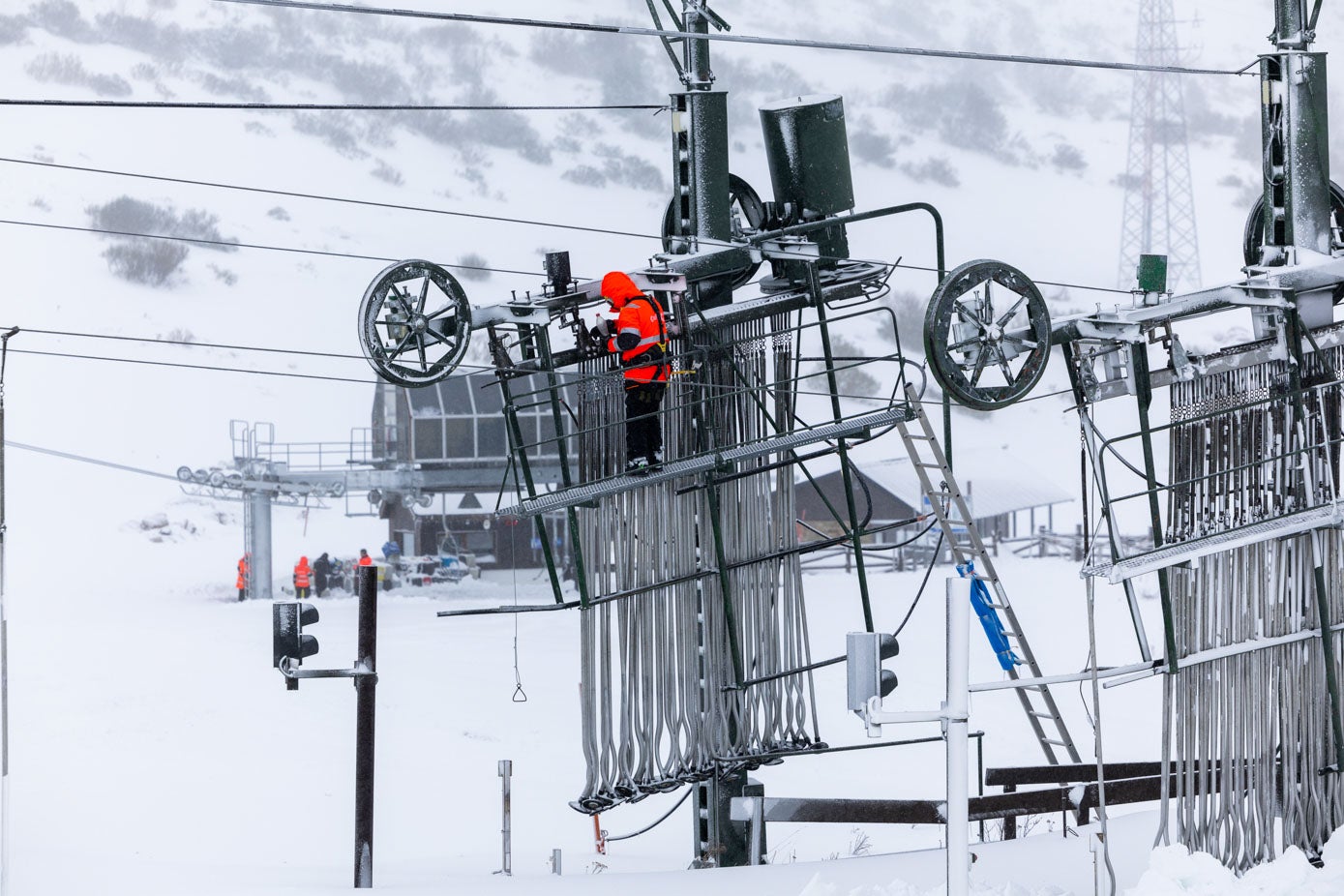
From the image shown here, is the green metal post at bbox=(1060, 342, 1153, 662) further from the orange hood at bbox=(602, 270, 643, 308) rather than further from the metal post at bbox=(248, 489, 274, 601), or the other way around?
the metal post at bbox=(248, 489, 274, 601)

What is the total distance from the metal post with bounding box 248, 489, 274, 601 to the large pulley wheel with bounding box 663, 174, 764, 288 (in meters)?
30.3

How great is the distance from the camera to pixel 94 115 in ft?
249

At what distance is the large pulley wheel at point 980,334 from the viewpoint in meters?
12.5

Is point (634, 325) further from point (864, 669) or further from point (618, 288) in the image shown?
point (864, 669)

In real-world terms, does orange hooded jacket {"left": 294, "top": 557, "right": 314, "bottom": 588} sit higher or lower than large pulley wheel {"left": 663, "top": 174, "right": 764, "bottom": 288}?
lower

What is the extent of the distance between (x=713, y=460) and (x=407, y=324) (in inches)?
112

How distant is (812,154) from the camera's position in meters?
16.5

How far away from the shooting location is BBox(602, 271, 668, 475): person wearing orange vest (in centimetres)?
1476

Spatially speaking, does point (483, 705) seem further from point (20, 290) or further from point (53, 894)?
point (20, 290)

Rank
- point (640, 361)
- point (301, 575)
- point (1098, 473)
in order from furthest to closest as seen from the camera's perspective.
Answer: point (301, 575) < point (640, 361) < point (1098, 473)

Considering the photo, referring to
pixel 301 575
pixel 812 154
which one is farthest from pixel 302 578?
pixel 812 154

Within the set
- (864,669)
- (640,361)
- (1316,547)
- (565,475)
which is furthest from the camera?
(640,361)

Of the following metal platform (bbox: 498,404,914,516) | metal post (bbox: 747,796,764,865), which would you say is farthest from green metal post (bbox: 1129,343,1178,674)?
metal post (bbox: 747,796,764,865)

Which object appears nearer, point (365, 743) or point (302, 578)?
point (365, 743)
